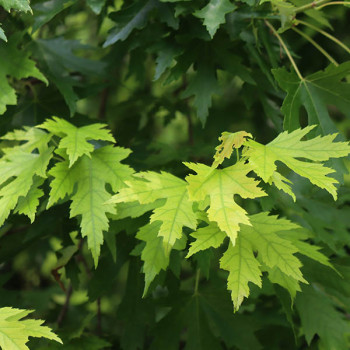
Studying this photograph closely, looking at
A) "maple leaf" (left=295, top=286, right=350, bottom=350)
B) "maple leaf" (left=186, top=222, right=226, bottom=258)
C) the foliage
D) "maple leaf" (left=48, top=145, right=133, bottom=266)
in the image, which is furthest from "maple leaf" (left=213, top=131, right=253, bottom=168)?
"maple leaf" (left=295, top=286, right=350, bottom=350)

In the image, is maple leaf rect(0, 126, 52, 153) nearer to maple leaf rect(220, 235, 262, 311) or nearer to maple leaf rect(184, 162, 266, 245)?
maple leaf rect(184, 162, 266, 245)

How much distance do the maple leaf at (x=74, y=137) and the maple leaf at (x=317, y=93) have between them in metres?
0.42

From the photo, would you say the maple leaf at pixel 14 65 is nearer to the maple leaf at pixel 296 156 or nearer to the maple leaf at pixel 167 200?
the maple leaf at pixel 167 200

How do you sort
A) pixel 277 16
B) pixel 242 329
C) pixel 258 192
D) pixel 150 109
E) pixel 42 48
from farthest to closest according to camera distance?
pixel 150 109
pixel 42 48
pixel 242 329
pixel 277 16
pixel 258 192

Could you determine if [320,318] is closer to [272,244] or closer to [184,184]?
[272,244]

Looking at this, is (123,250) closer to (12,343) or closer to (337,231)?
(12,343)

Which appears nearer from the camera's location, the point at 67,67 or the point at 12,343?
the point at 12,343

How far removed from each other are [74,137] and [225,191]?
394mm

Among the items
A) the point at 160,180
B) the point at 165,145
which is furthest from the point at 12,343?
the point at 165,145

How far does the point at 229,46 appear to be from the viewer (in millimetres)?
1311

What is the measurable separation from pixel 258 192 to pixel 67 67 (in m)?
0.81

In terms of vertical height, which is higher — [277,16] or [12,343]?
[277,16]

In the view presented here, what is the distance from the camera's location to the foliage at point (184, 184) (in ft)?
3.01

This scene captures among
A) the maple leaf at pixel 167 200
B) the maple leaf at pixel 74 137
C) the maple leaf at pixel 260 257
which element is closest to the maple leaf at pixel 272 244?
the maple leaf at pixel 260 257
